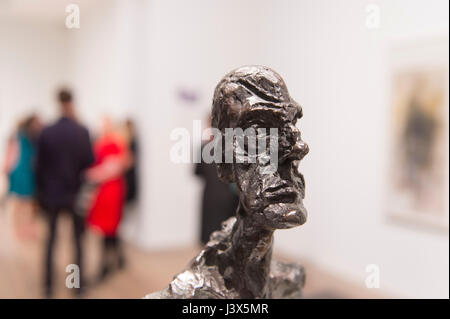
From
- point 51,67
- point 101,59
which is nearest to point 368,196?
point 101,59

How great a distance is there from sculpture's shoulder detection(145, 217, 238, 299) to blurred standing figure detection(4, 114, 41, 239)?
2.81m

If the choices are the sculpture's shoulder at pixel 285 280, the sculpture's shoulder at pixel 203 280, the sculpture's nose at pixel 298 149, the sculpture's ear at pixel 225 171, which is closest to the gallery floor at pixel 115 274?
the sculpture's shoulder at pixel 285 280

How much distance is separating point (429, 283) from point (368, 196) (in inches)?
49.1

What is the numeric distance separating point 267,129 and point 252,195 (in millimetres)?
168

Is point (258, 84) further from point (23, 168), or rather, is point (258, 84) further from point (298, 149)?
point (23, 168)

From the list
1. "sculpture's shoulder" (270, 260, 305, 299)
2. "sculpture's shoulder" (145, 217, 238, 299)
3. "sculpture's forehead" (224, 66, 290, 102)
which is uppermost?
"sculpture's forehead" (224, 66, 290, 102)

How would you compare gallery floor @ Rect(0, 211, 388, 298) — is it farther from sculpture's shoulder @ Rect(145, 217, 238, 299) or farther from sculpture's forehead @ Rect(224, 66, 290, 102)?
sculpture's forehead @ Rect(224, 66, 290, 102)

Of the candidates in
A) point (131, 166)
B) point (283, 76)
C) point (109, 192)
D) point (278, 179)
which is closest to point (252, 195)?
point (278, 179)

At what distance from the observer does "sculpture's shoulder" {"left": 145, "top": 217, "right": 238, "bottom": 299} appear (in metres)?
1.23

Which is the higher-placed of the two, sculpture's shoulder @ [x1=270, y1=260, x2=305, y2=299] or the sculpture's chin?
the sculpture's chin

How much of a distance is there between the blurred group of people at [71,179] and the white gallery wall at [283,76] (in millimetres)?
476

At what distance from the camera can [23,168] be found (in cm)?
381

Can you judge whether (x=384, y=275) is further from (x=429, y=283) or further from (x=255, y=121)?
(x=255, y=121)

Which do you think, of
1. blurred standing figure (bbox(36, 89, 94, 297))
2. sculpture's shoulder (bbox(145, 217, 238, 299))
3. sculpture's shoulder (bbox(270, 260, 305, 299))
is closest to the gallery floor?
blurred standing figure (bbox(36, 89, 94, 297))
